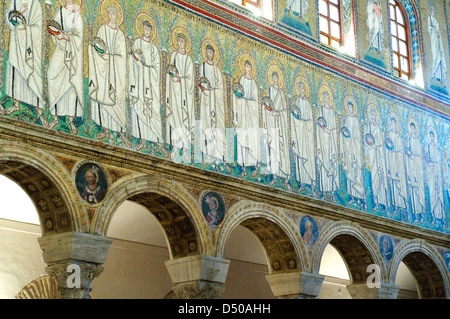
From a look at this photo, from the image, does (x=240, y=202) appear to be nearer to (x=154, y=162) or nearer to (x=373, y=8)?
(x=154, y=162)

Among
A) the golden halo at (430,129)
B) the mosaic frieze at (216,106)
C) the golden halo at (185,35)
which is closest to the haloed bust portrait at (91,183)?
the mosaic frieze at (216,106)

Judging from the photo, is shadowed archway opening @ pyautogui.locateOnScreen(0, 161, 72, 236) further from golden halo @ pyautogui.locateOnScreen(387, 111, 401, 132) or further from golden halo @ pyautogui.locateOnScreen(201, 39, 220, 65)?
golden halo @ pyautogui.locateOnScreen(387, 111, 401, 132)

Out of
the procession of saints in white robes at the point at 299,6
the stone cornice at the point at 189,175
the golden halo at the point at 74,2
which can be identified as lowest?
the stone cornice at the point at 189,175

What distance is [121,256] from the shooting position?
1528 cm

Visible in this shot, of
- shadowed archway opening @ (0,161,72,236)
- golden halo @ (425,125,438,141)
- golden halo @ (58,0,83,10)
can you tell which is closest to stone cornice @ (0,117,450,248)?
shadowed archway opening @ (0,161,72,236)

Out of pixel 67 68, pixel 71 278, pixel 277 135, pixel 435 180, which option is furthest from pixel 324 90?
pixel 71 278

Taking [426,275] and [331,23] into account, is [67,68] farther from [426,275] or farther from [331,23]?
[426,275]

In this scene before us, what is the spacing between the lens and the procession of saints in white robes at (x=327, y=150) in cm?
1419

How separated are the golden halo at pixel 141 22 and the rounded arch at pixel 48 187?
283 cm

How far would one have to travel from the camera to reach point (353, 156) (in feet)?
49.2

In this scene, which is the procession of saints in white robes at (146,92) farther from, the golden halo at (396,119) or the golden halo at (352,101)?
the golden halo at (396,119)

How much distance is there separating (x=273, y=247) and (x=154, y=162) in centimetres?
336
